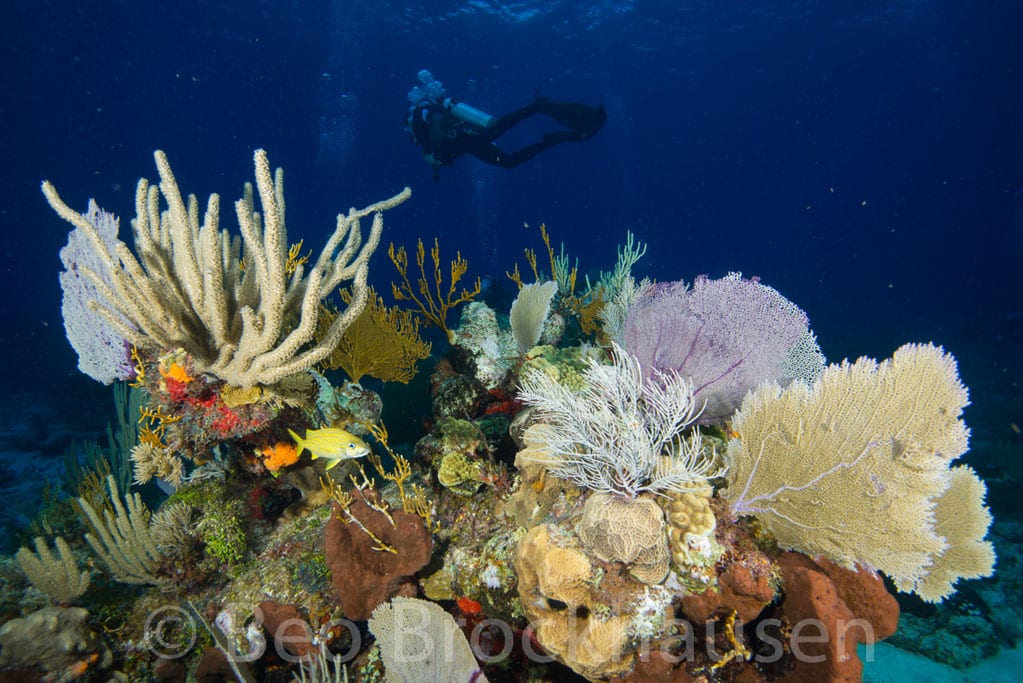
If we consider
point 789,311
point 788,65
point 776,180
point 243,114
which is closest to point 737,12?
point 788,65

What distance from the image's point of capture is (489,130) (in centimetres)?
1590

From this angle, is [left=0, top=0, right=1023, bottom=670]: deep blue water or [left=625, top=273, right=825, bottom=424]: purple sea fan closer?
[left=625, top=273, right=825, bottom=424]: purple sea fan

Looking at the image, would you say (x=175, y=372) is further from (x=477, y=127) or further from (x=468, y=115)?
(x=468, y=115)

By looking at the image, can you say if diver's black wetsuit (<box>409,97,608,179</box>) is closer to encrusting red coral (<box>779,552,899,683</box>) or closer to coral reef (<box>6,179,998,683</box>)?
coral reef (<box>6,179,998,683</box>)

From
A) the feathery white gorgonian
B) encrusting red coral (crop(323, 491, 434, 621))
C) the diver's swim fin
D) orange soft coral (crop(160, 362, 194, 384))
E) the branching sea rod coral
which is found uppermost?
the diver's swim fin

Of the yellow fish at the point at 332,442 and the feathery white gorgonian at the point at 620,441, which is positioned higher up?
the feathery white gorgonian at the point at 620,441

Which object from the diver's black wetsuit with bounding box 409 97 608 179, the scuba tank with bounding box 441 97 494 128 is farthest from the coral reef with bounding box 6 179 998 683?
the scuba tank with bounding box 441 97 494 128

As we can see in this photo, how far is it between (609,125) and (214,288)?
91.8 m

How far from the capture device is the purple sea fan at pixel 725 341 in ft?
11.8

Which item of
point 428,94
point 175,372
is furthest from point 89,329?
point 428,94

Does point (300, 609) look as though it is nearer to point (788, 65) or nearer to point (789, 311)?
point (789, 311)

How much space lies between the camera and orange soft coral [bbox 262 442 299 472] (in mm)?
3732

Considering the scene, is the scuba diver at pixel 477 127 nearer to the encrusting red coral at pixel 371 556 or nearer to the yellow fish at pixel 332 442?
the yellow fish at pixel 332 442

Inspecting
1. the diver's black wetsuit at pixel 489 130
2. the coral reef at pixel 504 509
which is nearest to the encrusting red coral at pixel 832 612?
the coral reef at pixel 504 509
